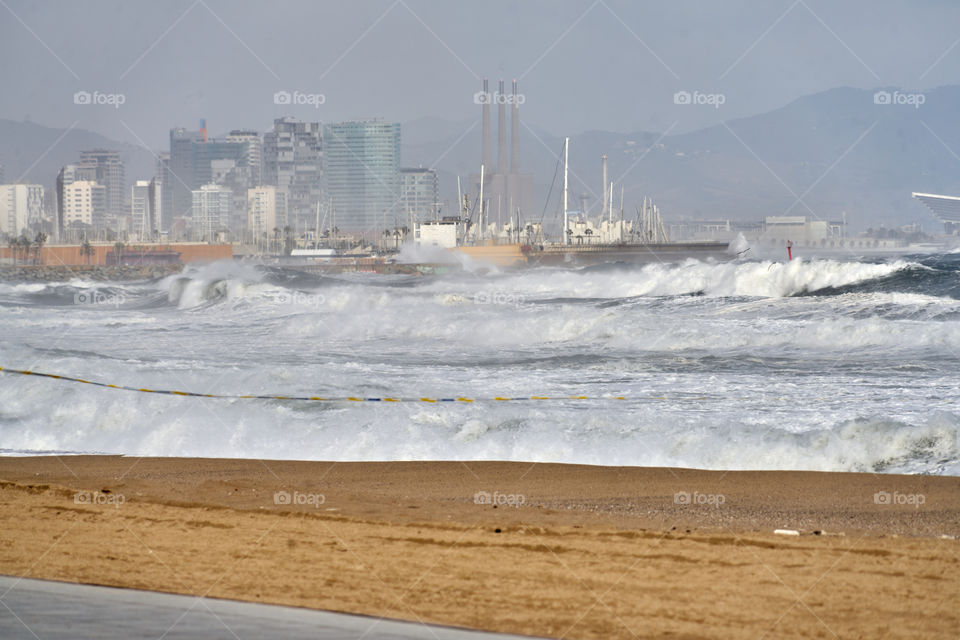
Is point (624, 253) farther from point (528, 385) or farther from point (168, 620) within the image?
point (168, 620)

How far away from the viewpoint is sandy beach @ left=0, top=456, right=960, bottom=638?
5027 mm

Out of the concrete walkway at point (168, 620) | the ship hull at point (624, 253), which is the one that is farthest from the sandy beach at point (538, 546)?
the ship hull at point (624, 253)

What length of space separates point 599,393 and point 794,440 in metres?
4.38

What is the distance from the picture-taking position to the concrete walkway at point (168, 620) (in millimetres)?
4688

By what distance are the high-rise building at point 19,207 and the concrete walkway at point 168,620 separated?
7174 inches

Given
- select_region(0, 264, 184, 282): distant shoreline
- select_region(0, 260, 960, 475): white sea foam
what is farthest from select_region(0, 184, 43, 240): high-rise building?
select_region(0, 260, 960, 475): white sea foam

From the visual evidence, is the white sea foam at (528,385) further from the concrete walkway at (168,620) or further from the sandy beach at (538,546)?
the concrete walkway at (168,620)

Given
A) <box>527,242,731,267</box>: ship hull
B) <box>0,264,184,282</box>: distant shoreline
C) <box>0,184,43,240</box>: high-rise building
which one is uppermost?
<box>0,184,43,240</box>: high-rise building

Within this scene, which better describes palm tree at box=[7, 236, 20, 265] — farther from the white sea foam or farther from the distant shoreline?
the white sea foam

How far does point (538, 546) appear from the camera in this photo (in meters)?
6.14

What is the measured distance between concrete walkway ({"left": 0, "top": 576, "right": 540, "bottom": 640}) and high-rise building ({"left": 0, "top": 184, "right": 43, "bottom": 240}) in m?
182

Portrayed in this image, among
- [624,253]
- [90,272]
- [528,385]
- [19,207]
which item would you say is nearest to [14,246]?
[90,272]

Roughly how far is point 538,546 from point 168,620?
87.8 inches

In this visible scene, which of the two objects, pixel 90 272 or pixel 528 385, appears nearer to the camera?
pixel 528 385
